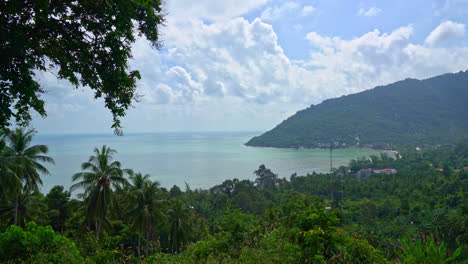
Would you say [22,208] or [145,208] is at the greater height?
[22,208]

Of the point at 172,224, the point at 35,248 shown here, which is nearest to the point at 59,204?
the point at 172,224

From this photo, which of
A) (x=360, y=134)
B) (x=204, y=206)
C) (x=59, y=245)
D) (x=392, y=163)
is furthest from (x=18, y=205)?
(x=360, y=134)

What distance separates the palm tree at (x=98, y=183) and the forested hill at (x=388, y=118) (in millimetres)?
119531

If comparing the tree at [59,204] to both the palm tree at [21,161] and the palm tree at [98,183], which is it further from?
the palm tree at [98,183]

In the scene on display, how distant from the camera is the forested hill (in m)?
123

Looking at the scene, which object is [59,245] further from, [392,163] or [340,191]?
[392,163]

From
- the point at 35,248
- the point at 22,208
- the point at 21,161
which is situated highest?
the point at 21,161

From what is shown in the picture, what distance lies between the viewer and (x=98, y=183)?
480 inches

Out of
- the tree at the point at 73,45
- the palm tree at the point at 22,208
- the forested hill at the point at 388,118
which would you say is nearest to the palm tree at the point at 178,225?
the palm tree at the point at 22,208

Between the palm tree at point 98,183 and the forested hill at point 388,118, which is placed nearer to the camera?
the palm tree at point 98,183

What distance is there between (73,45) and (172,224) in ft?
45.7

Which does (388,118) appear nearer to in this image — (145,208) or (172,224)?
(172,224)

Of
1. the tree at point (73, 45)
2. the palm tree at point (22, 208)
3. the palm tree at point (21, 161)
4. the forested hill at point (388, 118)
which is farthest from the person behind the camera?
the forested hill at point (388, 118)

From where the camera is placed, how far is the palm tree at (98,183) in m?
12.1
